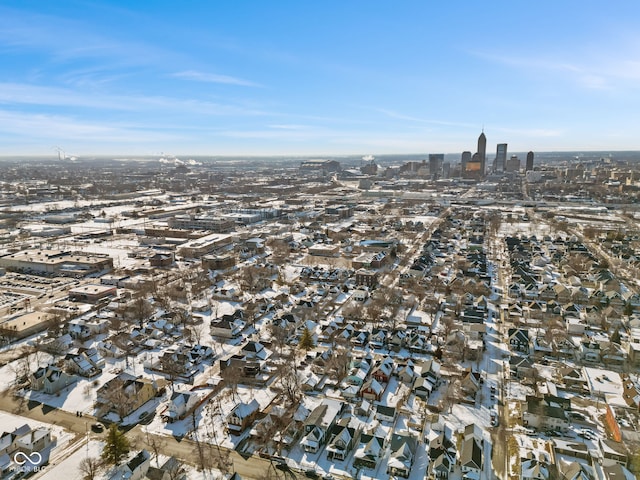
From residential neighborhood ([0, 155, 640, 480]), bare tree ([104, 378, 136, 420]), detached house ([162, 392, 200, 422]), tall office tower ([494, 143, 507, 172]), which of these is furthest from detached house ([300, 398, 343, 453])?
tall office tower ([494, 143, 507, 172])

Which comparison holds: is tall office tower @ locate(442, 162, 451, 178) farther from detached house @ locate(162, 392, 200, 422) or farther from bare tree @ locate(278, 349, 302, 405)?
detached house @ locate(162, 392, 200, 422)

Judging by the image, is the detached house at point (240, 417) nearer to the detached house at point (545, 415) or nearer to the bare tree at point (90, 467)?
the bare tree at point (90, 467)

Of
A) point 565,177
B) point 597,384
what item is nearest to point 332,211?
point 597,384

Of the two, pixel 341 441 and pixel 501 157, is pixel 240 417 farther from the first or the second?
pixel 501 157

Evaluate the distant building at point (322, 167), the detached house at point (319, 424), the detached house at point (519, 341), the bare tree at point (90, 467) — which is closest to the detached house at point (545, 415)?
the detached house at point (519, 341)

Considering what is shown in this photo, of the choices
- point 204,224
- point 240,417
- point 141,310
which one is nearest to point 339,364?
point 240,417

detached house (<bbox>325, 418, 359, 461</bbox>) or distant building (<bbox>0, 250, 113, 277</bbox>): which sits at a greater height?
distant building (<bbox>0, 250, 113, 277</bbox>)

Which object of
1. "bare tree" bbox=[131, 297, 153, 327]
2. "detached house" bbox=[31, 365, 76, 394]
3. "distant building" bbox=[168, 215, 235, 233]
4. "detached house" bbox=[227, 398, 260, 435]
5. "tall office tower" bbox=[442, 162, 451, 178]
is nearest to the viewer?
"detached house" bbox=[227, 398, 260, 435]

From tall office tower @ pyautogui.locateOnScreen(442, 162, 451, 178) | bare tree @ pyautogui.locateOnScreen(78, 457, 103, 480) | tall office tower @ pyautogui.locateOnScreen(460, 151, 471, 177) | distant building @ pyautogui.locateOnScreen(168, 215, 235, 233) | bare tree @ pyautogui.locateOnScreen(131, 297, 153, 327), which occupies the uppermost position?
tall office tower @ pyautogui.locateOnScreen(460, 151, 471, 177)

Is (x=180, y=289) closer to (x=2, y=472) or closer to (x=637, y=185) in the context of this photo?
(x=2, y=472)
